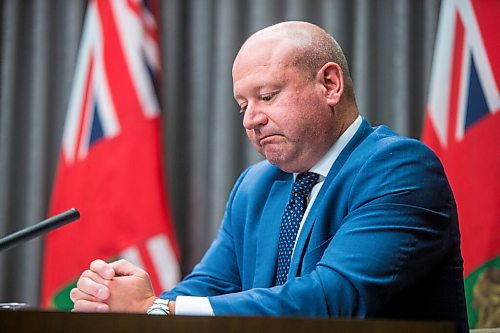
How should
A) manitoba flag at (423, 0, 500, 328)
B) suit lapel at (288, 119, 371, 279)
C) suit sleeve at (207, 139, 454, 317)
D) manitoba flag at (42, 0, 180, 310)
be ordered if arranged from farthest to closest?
manitoba flag at (42, 0, 180, 310)
manitoba flag at (423, 0, 500, 328)
suit lapel at (288, 119, 371, 279)
suit sleeve at (207, 139, 454, 317)

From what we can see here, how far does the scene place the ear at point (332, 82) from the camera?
210cm

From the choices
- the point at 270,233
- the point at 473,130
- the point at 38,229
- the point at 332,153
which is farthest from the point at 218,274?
the point at 473,130

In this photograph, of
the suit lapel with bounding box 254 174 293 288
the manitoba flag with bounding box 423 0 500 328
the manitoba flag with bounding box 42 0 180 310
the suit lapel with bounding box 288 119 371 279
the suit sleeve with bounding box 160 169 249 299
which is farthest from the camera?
the manitoba flag with bounding box 42 0 180 310

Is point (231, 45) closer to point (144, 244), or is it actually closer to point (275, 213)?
point (144, 244)

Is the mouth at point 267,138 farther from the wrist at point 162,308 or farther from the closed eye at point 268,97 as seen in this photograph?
the wrist at point 162,308

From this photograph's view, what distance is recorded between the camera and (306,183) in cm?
213

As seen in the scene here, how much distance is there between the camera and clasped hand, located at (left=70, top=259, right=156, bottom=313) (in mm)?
1804

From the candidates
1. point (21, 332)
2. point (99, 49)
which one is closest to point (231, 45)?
point (99, 49)

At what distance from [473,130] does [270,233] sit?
140 cm

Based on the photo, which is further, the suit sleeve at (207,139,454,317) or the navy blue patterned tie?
the navy blue patterned tie

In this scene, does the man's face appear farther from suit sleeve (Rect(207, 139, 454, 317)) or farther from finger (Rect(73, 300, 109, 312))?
finger (Rect(73, 300, 109, 312))

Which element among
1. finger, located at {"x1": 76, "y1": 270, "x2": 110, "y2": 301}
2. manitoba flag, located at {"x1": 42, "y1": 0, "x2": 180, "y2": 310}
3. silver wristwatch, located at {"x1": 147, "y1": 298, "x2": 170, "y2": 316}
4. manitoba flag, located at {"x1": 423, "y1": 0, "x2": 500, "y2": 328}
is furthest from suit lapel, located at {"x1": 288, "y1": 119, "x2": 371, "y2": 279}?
manitoba flag, located at {"x1": 42, "y1": 0, "x2": 180, "y2": 310}

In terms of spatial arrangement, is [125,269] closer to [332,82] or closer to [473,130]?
[332,82]

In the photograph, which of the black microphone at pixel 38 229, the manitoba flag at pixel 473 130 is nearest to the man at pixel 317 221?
the black microphone at pixel 38 229
